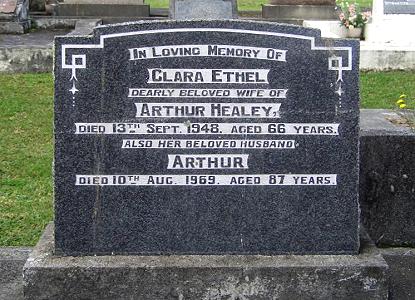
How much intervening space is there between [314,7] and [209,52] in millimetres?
10794

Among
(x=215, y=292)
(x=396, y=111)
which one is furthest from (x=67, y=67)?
(x=396, y=111)

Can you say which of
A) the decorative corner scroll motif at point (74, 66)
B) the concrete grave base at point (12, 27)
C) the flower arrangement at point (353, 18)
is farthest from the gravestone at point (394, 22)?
A: the decorative corner scroll motif at point (74, 66)

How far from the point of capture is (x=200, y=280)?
9.83ft

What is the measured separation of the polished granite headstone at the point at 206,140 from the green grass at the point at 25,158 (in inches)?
73.4

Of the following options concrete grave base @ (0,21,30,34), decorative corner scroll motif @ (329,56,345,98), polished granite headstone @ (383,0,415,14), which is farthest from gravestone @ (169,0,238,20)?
decorative corner scroll motif @ (329,56,345,98)

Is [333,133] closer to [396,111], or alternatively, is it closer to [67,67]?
[67,67]

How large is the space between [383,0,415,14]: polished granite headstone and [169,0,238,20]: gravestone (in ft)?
7.37

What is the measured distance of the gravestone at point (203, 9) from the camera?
11.4m

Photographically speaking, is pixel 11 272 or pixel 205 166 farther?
pixel 11 272

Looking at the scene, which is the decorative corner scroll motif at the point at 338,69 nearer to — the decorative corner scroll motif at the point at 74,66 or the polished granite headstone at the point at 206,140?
the polished granite headstone at the point at 206,140

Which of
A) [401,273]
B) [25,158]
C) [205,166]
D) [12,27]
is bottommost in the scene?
[25,158]

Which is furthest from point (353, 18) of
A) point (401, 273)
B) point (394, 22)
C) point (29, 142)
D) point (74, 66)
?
point (74, 66)

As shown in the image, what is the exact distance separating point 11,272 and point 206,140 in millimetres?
1059

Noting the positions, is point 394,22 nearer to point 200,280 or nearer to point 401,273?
point 401,273
